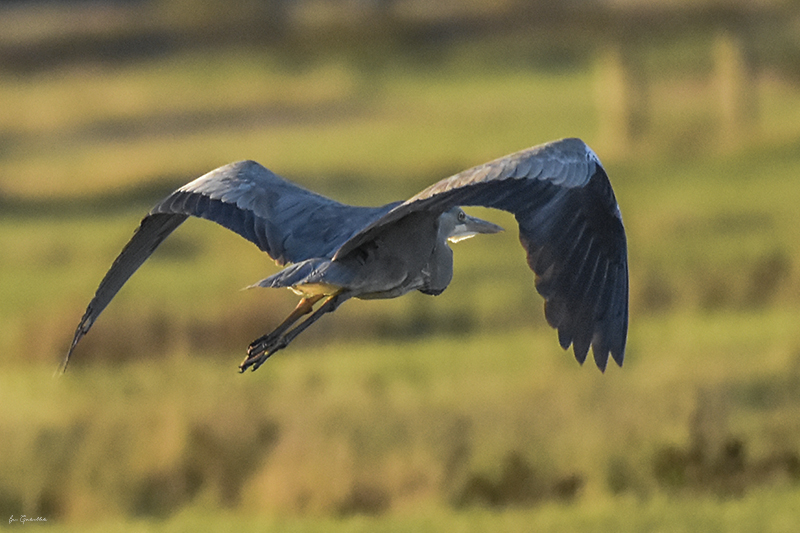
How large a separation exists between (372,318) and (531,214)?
32.7 feet

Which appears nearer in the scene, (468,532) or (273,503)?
(468,532)

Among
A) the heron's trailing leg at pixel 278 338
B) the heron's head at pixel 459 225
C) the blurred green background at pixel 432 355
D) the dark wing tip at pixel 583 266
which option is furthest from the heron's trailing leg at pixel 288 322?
the blurred green background at pixel 432 355

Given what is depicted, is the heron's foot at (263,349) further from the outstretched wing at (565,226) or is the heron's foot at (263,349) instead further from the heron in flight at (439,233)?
the outstretched wing at (565,226)

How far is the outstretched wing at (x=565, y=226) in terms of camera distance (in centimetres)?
540

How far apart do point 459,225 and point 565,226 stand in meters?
0.54

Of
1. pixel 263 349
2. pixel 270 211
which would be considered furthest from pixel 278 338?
pixel 270 211

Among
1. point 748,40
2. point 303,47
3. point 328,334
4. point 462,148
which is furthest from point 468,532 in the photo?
point 303,47

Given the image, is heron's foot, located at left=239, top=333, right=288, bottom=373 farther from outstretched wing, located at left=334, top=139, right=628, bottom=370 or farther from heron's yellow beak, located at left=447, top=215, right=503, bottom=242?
heron's yellow beak, located at left=447, top=215, right=503, bottom=242

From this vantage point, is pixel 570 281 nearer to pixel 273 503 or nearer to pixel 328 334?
pixel 273 503

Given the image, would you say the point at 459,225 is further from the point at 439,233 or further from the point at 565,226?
the point at 565,226

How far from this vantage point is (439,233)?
614 cm

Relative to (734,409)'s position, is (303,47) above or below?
above

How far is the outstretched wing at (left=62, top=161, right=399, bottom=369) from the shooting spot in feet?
20.3

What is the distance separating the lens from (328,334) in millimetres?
15453
